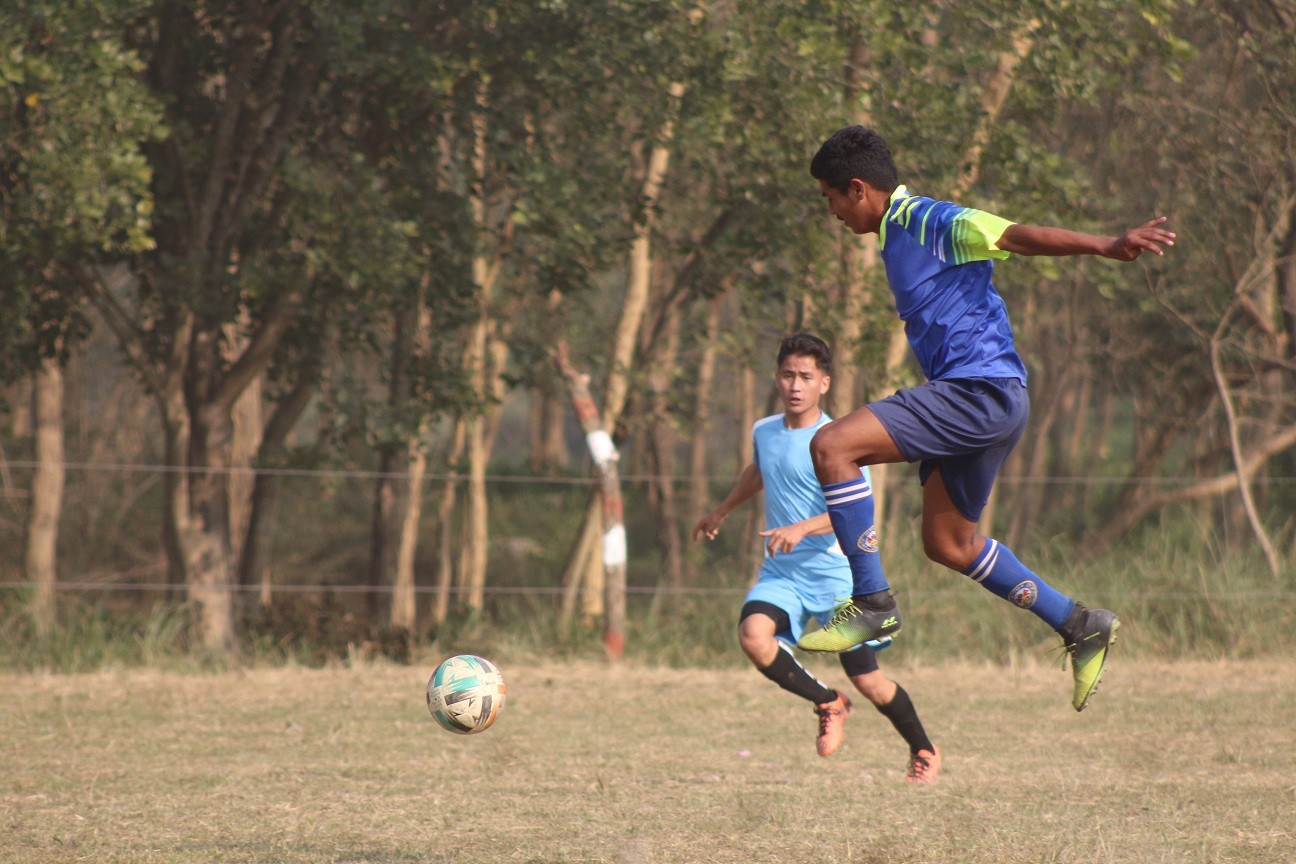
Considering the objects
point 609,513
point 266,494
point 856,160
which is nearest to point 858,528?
point 856,160

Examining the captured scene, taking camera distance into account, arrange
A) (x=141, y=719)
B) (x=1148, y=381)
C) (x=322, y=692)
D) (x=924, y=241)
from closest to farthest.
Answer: (x=924, y=241) < (x=141, y=719) < (x=322, y=692) < (x=1148, y=381)

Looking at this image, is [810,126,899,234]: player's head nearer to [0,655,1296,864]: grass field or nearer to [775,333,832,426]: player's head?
[775,333,832,426]: player's head

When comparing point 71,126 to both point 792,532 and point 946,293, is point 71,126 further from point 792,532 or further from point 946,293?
point 946,293

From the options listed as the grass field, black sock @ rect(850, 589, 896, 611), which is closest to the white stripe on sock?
black sock @ rect(850, 589, 896, 611)

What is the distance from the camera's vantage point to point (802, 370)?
5781 mm

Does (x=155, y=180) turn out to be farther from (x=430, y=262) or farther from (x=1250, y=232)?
(x=1250, y=232)

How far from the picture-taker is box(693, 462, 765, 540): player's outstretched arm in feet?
18.9

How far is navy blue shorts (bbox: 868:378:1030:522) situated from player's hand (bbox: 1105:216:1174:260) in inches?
24.3

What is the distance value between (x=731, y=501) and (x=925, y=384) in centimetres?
162

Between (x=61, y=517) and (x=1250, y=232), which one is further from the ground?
(x=1250, y=232)

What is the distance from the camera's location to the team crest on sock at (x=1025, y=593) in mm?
4719

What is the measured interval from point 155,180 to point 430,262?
2.08 metres

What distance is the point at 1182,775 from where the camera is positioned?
6.14 metres

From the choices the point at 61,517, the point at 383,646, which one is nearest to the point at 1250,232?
the point at 383,646
